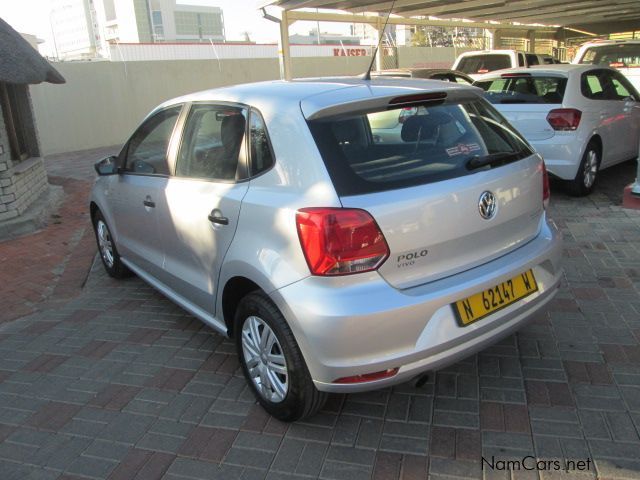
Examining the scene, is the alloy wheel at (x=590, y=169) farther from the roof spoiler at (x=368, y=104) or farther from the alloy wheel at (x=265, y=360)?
the alloy wheel at (x=265, y=360)

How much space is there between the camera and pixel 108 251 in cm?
495

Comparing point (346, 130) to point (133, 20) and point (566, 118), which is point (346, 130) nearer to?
point (566, 118)

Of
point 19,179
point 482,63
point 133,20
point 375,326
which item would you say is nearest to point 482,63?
point 482,63

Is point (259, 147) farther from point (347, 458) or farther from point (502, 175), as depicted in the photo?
point (347, 458)

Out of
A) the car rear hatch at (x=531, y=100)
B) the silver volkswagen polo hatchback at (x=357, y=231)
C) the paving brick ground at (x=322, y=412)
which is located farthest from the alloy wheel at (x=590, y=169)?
the silver volkswagen polo hatchback at (x=357, y=231)

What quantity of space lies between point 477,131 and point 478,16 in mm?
16285

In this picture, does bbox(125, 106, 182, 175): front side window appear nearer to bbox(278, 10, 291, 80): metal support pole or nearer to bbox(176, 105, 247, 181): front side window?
bbox(176, 105, 247, 181): front side window

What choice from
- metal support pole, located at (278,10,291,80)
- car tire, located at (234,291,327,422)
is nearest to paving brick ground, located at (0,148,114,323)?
car tire, located at (234,291,327,422)

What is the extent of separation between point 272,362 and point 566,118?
504 cm

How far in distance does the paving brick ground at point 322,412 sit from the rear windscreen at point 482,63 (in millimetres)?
9976

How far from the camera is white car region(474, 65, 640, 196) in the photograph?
6.31m

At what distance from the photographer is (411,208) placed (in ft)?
7.85

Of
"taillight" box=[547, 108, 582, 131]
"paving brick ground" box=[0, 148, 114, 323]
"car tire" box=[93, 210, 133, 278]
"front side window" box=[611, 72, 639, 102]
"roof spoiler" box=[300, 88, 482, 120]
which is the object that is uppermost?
"roof spoiler" box=[300, 88, 482, 120]

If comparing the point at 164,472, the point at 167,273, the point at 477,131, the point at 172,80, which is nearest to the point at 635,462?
the point at 477,131
